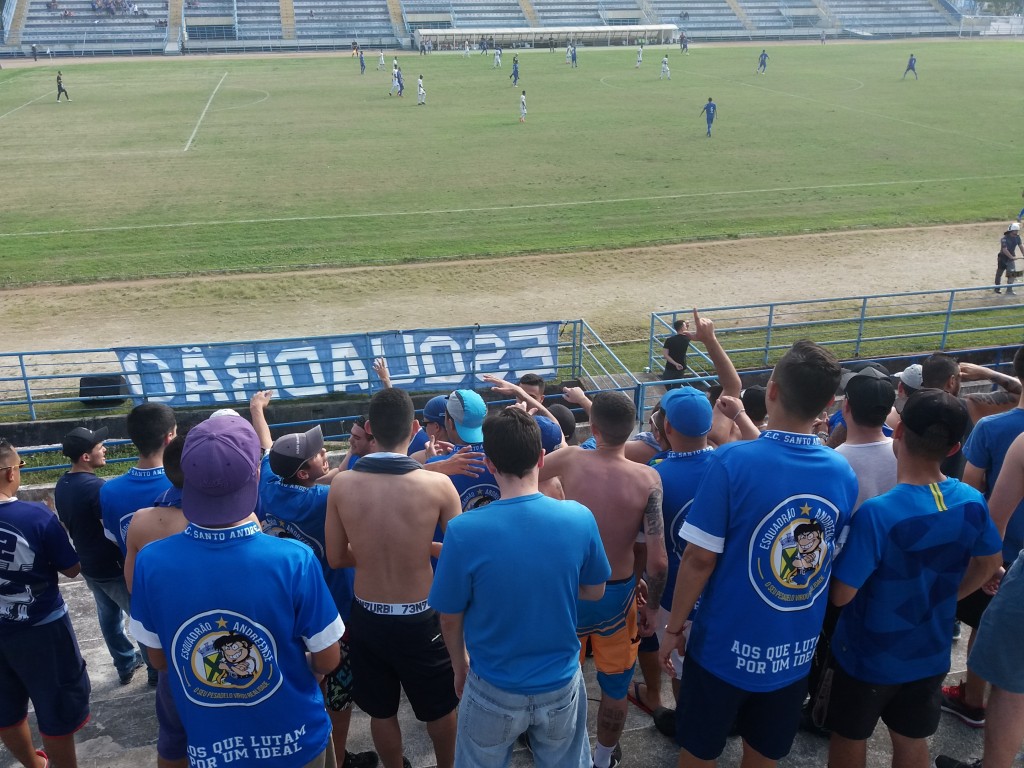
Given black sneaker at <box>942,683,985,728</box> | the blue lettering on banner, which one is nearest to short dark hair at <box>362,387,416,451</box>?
black sneaker at <box>942,683,985,728</box>

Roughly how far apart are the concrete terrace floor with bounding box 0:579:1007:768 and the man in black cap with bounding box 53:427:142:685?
46cm

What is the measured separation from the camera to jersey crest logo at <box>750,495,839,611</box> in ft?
11.8

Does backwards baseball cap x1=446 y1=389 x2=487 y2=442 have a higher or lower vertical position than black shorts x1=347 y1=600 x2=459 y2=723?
higher

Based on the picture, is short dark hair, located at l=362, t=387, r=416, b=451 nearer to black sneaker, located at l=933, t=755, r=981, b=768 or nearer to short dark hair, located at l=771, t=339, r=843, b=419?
short dark hair, located at l=771, t=339, r=843, b=419

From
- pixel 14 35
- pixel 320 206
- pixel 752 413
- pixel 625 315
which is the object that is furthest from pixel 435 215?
pixel 14 35

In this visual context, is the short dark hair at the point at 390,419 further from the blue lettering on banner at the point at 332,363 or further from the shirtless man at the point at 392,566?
the blue lettering on banner at the point at 332,363

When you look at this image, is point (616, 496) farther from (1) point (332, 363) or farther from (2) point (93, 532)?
(1) point (332, 363)

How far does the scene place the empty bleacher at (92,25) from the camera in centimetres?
6247

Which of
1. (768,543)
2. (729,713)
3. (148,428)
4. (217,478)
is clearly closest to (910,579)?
(768,543)

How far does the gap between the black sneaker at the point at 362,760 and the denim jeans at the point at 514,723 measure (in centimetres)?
141

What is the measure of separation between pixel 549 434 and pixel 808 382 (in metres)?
2.08

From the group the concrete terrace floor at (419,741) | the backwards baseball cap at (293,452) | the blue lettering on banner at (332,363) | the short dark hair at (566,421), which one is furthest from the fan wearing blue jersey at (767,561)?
the blue lettering on banner at (332,363)

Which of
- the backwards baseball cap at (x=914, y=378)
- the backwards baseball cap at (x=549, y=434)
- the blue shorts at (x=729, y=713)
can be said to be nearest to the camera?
the blue shorts at (x=729, y=713)

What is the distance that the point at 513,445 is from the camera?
3406mm
